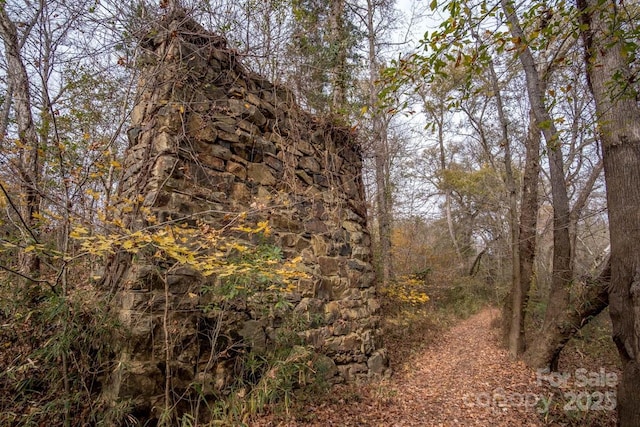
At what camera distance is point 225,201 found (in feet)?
10.5

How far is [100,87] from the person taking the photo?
12.9ft

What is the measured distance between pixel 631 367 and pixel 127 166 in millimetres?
4804

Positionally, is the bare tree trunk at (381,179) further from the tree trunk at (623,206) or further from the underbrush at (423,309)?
the tree trunk at (623,206)

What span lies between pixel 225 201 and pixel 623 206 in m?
3.62

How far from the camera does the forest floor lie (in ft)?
10.7

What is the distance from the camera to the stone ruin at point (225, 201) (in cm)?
255

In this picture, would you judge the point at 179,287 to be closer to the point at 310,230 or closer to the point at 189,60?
the point at 310,230

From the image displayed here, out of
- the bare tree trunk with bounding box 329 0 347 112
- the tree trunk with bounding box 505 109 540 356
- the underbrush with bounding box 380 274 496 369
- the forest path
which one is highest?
the bare tree trunk with bounding box 329 0 347 112

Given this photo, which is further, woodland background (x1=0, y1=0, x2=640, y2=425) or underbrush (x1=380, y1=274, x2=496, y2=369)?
underbrush (x1=380, y1=274, x2=496, y2=369)

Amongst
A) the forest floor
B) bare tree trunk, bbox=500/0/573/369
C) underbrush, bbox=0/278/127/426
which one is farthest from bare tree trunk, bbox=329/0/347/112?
underbrush, bbox=0/278/127/426

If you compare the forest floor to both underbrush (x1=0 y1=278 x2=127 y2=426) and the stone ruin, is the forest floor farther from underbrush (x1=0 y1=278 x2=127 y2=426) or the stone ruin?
underbrush (x1=0 y1=278 x2=127 y2=426)

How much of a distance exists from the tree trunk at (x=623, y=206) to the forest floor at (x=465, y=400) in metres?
0.80

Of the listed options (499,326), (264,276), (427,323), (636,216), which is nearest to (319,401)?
(264,276)

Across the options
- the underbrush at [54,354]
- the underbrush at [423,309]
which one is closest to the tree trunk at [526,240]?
the underbrush at [423,309]
